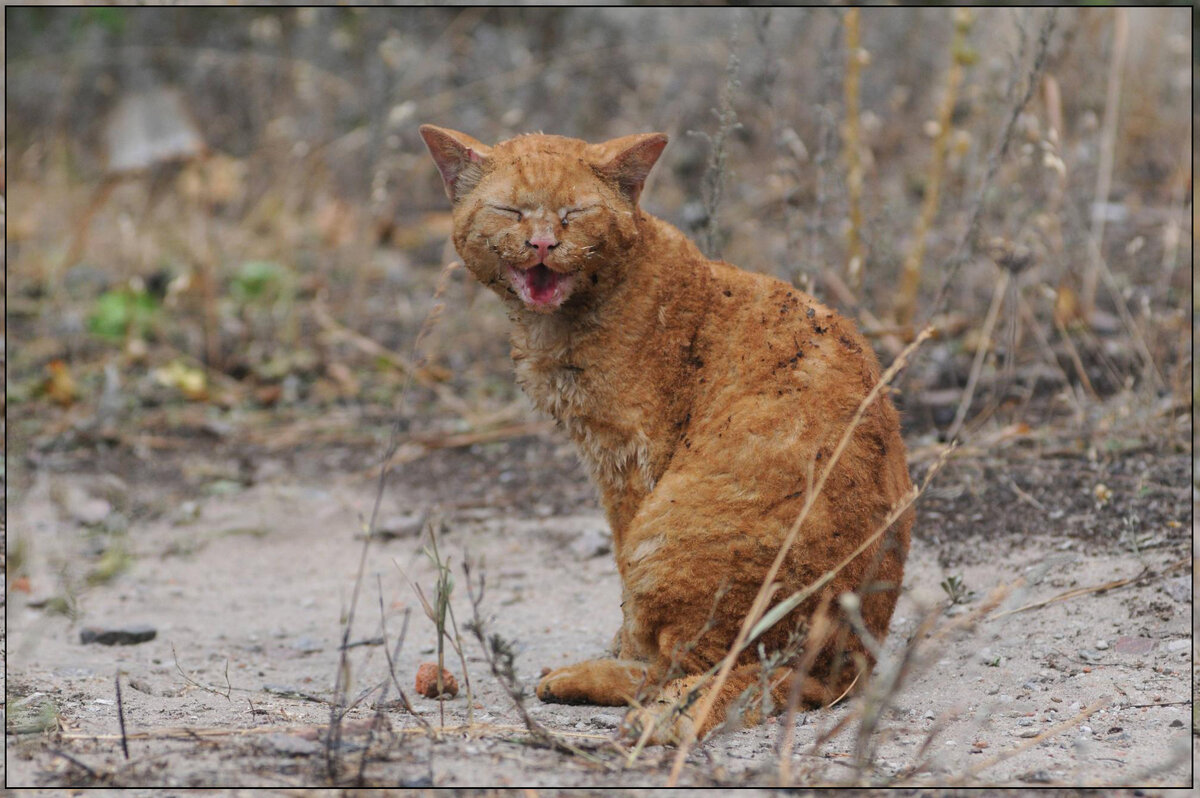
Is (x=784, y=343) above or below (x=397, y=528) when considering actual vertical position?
above

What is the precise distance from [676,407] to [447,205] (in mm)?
5889

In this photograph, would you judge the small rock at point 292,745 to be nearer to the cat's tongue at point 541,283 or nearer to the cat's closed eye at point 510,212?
the cat's tongue at point 541,283

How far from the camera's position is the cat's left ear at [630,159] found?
2963 millimetres

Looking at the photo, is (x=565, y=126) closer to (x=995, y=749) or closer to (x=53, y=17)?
(x=53, y=17)

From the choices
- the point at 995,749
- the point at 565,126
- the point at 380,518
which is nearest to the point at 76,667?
the point at 380,518

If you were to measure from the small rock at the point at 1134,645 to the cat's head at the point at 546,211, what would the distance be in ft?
5.89

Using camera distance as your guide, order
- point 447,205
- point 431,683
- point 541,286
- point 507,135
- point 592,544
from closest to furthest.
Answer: point 541,286, point 431,683, point 592,544, point 507,135, point 447,205

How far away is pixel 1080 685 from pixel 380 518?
2.87 metres

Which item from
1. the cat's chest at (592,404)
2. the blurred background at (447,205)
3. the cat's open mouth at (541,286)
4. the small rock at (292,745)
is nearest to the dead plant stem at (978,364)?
the blurred background at (447,205)

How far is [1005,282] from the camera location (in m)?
5.16

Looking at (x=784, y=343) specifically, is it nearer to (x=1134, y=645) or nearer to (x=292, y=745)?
(x=1134, y=645)

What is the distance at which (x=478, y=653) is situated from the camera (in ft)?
12.3

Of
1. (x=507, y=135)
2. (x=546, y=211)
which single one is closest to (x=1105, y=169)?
(x=546, y=211)

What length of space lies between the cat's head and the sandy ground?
874 mm
